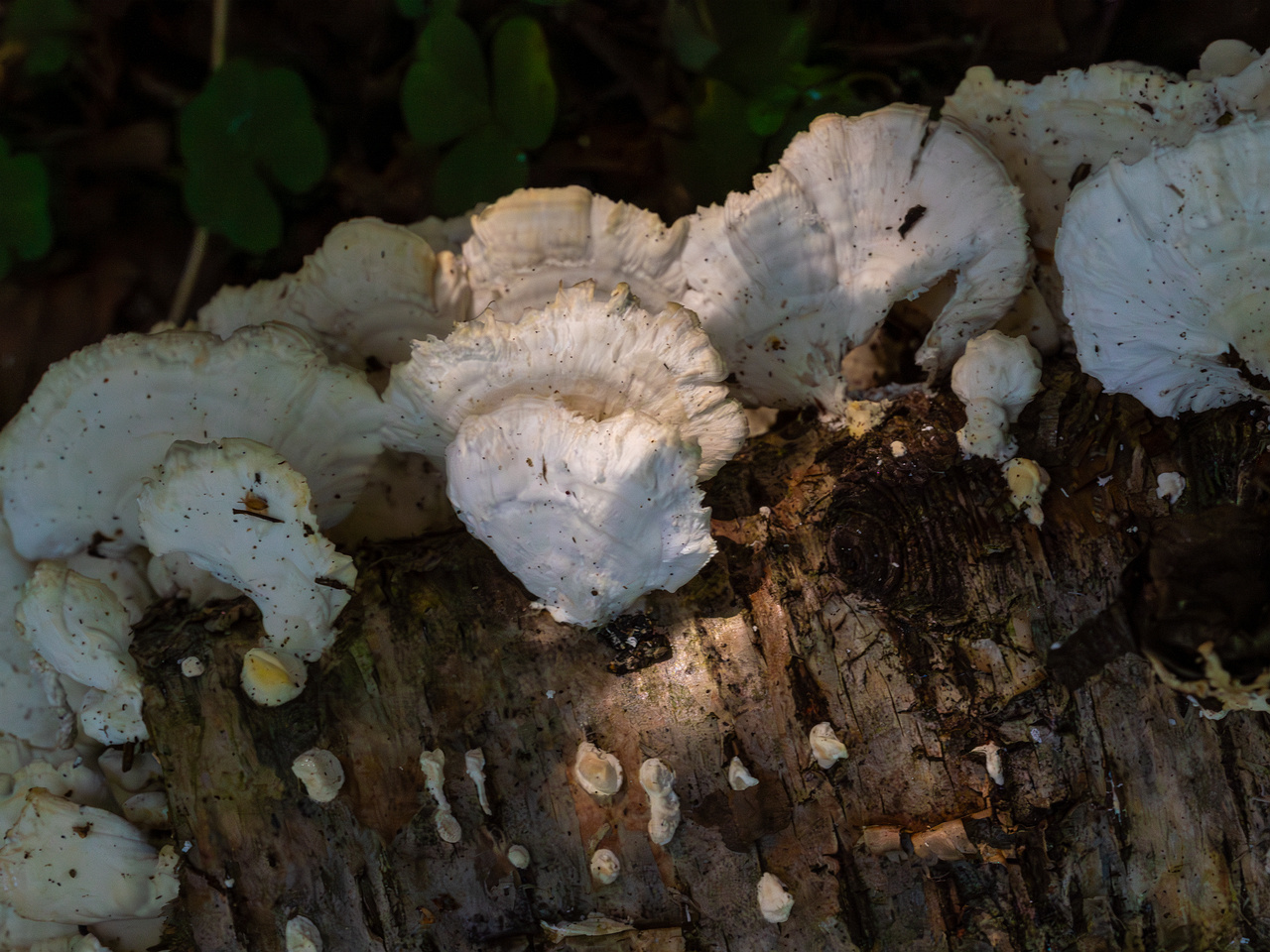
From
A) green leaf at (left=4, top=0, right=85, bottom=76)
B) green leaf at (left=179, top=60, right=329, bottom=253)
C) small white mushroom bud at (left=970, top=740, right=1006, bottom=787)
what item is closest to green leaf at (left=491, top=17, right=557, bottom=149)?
green leaf at (left=179, top=60, right=329, bottom=253)

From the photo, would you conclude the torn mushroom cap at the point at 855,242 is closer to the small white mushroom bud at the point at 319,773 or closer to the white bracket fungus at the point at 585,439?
the white bracket fungus at the point at 585,439

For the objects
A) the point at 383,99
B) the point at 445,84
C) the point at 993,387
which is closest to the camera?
the point at 993,387

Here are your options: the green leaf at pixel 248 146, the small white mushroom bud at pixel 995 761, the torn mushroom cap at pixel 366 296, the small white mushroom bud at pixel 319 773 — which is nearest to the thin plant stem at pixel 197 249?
the green leaf at pixel 248 146

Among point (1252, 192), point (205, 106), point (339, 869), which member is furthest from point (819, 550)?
point (205, 106)

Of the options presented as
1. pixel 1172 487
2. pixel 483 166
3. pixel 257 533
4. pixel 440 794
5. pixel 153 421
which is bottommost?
pixel 440 794

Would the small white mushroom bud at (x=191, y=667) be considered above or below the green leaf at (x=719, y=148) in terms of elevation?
below

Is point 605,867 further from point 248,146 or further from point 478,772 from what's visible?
point 248,146

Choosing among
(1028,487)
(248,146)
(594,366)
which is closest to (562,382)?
(594,366)
